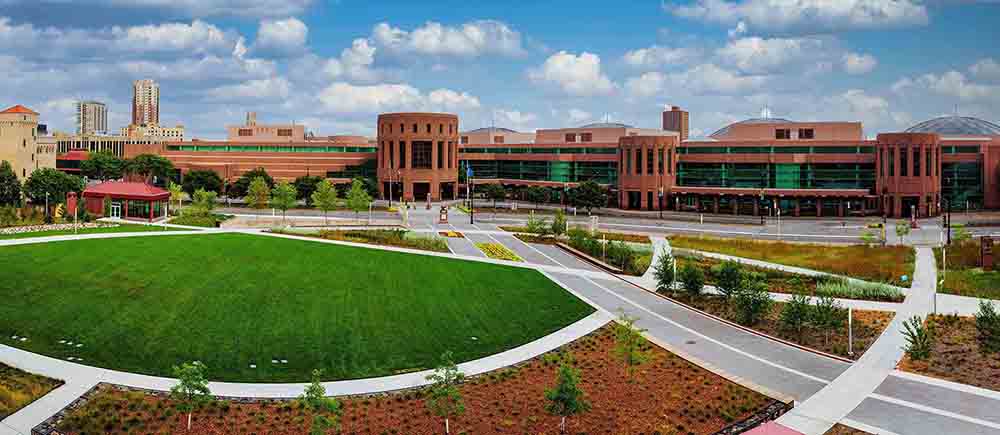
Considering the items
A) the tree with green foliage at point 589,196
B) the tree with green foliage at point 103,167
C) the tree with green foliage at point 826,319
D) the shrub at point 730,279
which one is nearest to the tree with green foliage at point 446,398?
the tree with green foliage at point 826,319

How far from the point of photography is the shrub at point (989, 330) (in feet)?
93.1

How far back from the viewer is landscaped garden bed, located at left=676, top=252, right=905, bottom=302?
3984cm

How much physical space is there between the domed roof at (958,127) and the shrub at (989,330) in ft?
283

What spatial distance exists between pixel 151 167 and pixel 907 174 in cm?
10136

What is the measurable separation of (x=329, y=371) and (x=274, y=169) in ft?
332

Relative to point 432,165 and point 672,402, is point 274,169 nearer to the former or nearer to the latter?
point 432,165

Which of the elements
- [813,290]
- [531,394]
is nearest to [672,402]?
[531,394]

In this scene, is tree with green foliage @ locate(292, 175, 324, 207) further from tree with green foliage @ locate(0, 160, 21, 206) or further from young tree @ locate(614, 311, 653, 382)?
young tree @ locate(614, 311, 653, 382)

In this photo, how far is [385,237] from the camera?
59.0 m

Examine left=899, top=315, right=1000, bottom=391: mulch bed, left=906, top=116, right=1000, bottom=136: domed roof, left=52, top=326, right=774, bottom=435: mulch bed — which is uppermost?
left=906, top=116, right=1000, bottom=136: domed roof

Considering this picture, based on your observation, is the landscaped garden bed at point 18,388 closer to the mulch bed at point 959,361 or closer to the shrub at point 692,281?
the shrub at point 692,281

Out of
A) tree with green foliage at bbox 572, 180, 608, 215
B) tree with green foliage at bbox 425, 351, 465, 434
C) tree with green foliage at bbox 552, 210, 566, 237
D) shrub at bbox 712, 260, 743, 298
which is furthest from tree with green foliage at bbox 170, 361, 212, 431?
tree with green foliage at bbox 572, 180, 608, 215

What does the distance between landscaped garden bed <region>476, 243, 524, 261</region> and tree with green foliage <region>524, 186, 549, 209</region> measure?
147 feet

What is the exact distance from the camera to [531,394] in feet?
82.6
